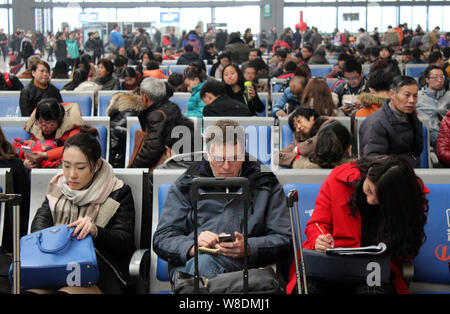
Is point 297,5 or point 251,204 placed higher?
point 297,5

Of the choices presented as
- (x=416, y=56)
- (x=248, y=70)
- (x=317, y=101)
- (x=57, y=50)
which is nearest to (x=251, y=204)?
(x=317, y=101)

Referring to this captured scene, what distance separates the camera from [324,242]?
3.02 meters

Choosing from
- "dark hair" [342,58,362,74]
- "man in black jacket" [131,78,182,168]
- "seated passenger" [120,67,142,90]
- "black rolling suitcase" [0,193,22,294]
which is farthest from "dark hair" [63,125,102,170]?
"seated passenger" [120,67,142,90]

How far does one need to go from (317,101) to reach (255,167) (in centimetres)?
299

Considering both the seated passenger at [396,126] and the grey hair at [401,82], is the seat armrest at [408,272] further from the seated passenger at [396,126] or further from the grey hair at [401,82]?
the grey hair at [401,82]

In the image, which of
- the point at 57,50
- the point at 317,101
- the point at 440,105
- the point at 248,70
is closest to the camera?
the point at 317,101

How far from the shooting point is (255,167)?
333 cm

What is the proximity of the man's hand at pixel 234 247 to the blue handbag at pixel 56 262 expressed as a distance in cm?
59

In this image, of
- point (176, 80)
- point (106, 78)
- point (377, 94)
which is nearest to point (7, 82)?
point (106, 78)

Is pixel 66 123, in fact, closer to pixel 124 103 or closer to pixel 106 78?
pixel 124 103

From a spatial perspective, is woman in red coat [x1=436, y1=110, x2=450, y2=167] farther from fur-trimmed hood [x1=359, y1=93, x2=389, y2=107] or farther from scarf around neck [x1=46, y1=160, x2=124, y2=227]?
scarf around neck [x1=46, y1=160, x2=124, y2=227]

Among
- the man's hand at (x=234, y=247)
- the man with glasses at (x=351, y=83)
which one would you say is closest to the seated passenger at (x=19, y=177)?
the man's hand at (x=234, y=247)

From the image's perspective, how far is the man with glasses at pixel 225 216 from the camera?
3107 millimetres
